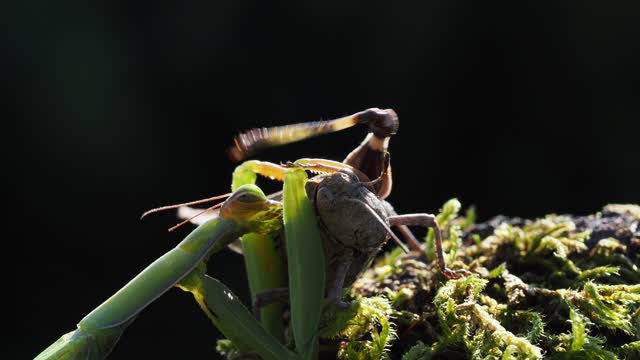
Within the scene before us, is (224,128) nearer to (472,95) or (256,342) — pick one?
(472,95)

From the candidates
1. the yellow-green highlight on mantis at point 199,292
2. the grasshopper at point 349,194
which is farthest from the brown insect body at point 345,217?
the yellow-green highlight on mantis at point 199,292

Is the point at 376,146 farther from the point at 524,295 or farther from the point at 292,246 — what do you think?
the point at 524,295

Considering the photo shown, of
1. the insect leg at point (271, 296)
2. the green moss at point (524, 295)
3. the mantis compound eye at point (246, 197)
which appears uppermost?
the mantis compound eye at point (246, 197)

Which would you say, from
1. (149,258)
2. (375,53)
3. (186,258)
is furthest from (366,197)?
(375,53)

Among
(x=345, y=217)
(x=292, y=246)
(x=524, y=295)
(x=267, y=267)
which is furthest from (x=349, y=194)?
(x=524, y=295)

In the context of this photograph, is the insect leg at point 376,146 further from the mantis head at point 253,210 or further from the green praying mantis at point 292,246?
the mantis head at point 253,210

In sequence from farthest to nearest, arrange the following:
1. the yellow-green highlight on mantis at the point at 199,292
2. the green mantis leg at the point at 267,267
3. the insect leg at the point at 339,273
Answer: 1. the green mantis leg at the point at 267,267
2. the insect leg at the point at 339,273
3. the yellow-green highlight on mantis at the point at 199,292

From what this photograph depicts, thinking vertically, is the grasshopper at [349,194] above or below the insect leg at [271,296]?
above

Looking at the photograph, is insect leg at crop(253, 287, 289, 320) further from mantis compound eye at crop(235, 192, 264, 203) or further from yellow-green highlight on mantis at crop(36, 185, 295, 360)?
mantis compound eye at crop(235, 192, 264, 203)
